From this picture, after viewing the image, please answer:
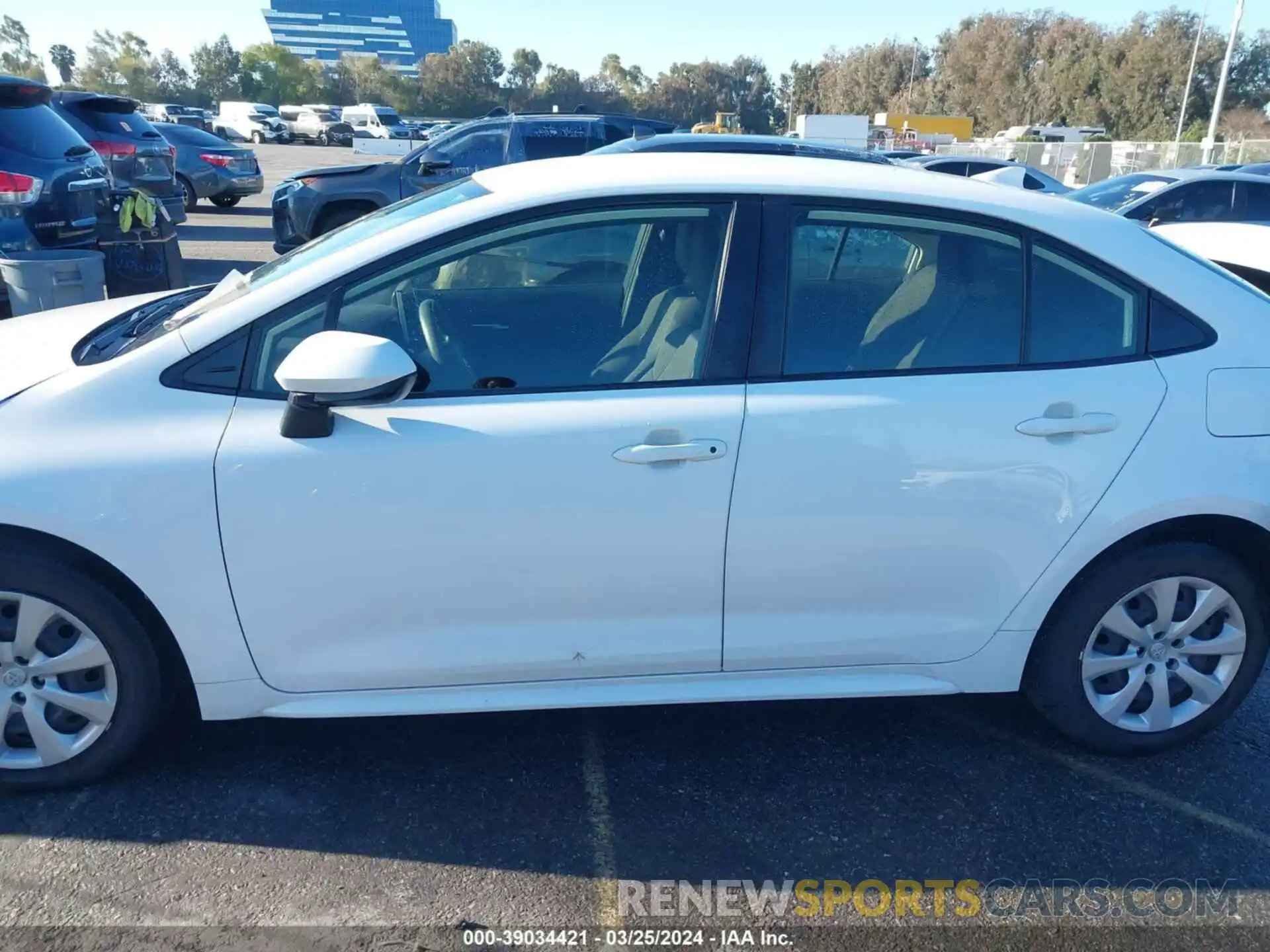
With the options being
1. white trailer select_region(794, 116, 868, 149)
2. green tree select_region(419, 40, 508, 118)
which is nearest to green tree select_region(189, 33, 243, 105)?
green tree select_region(419, 40, 508, 118)

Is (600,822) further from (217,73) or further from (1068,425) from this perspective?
(217,73)

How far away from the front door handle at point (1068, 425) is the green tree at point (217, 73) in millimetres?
98203

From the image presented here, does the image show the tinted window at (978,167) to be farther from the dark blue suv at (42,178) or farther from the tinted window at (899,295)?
the tinted window at (899,295)

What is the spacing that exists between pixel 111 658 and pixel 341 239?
1346mm

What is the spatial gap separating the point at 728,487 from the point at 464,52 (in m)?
95.8

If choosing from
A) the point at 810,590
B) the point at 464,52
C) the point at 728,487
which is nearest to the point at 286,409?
the point at 728,487

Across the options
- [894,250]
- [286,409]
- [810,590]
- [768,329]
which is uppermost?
[894,250]

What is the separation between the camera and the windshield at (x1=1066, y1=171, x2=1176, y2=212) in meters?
12.0

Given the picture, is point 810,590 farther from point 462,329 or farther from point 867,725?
point 462,329

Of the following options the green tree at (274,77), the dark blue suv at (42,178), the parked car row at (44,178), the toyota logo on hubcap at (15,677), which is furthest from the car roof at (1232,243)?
the green tree at (274,77)

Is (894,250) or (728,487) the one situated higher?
(894,250)

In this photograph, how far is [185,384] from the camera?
254 centimetres

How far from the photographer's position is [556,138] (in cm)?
1130

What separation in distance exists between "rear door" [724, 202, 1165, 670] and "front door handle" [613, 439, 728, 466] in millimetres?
79
